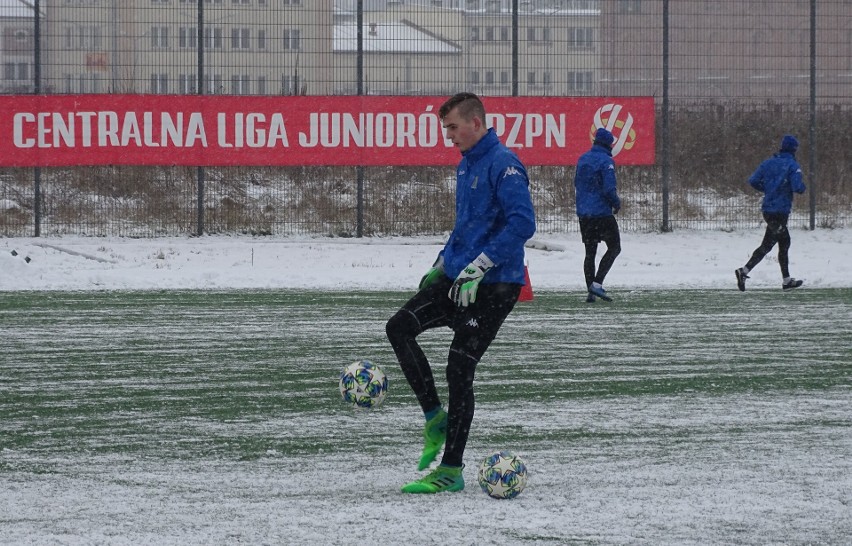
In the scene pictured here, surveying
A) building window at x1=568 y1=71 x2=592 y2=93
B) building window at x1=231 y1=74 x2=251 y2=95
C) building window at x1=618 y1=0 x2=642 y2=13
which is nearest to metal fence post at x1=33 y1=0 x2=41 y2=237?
building window at x1=231 y1=74 x2=251 y2=95

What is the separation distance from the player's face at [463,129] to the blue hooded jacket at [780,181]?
1090 cm

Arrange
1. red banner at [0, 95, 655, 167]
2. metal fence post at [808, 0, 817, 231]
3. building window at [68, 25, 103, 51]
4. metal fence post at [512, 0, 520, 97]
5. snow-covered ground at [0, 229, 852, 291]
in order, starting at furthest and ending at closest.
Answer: metal fence post at [808, 0, 817, 231]
metal fence post at [512, 0, 520, 97]
building window at [68, 25, 103, 51]
red banner at [0, 95, 655, 167]
snow-covered ground at [0, 229, 852, 291]

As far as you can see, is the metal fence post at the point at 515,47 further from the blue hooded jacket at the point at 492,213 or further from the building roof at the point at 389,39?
the blue hooded jacket at the point at 492,213

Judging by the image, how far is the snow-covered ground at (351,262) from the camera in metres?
17.3

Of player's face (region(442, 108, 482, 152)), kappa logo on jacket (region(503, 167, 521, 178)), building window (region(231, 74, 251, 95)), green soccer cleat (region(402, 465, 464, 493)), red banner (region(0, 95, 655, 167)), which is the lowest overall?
green soccer cleat (region(402, 465, 464, 493))

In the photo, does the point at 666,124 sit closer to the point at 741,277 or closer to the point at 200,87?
the point at 741,277

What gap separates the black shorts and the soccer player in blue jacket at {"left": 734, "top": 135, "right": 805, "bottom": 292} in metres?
1.93

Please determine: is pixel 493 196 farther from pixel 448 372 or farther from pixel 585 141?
pixel 585 141

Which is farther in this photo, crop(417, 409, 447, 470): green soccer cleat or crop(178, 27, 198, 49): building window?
crop(178, 27, 198, 49): building window

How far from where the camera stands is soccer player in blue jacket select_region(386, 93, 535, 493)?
6332 mm

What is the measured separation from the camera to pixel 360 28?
2227 centimetres

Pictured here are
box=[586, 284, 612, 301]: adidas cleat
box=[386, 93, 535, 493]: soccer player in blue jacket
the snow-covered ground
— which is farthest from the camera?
the snow-covered ground

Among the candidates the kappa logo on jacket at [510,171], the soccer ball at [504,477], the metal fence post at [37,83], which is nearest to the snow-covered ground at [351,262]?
the metal fence post at [37,83]

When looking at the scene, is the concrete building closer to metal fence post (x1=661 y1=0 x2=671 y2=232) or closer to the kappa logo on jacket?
metal fence post (x1=661 y1=0 x2=671 y2=232)
